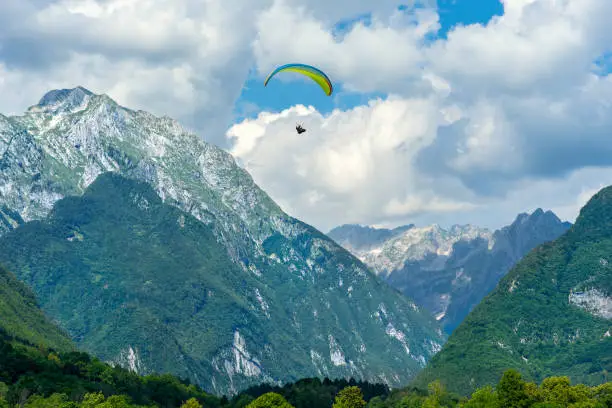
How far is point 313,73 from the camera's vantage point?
179 metres

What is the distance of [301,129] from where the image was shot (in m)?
174

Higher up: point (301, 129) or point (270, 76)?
point (270, 76)

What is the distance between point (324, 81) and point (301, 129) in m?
11.9

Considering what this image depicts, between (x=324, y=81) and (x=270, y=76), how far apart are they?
1063 cm

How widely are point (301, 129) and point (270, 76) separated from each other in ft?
41.6

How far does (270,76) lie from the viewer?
584 ft

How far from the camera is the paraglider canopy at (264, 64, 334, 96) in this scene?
178 m

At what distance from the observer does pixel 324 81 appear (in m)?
180

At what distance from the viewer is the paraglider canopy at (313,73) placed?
178m
